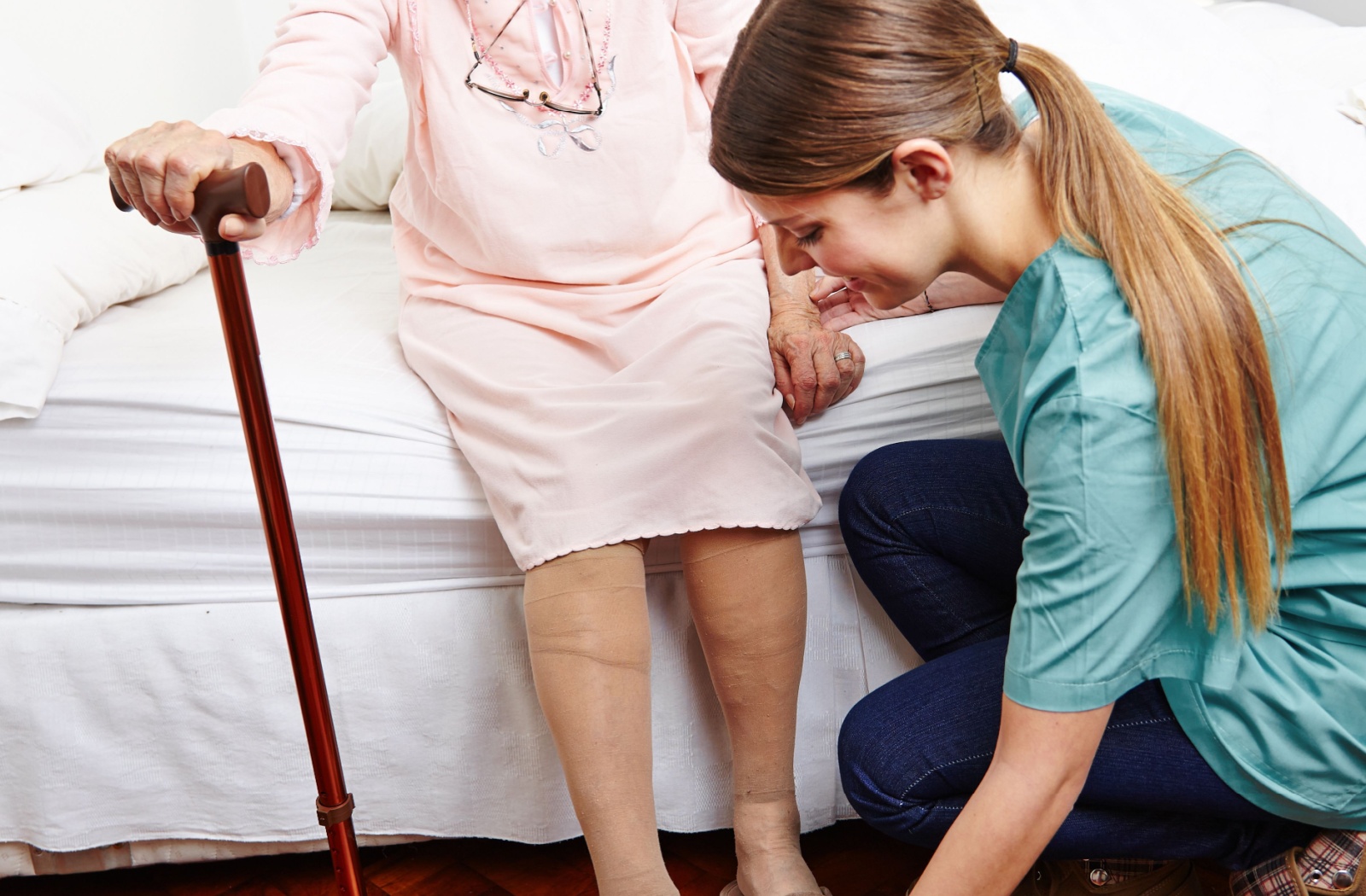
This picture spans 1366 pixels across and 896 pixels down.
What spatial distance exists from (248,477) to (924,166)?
0.66m

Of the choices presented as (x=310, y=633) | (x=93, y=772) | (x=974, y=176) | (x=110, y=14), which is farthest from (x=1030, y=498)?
(x=110, y=14)

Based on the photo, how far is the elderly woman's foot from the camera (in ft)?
3.12

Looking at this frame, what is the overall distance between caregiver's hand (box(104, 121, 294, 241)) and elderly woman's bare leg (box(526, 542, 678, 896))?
35cm

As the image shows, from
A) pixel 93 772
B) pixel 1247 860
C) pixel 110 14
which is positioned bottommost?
pixel 93 772

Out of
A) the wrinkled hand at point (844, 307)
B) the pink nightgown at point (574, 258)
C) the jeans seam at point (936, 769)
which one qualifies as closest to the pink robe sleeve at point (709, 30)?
the pink nightgown at point (574, 258)

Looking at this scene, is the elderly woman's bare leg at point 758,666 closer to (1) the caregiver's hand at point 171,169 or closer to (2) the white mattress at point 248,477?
(2) the white mattress at point 248,477

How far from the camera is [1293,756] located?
2.42ft

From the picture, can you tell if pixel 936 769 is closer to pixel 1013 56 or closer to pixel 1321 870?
pixel 1321 870

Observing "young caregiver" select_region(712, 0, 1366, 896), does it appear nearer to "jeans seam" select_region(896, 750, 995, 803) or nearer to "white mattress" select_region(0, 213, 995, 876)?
"jeans seam" select_region(896, 750, 995, 803)

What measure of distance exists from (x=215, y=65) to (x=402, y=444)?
1.24m

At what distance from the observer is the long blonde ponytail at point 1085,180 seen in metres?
0.64

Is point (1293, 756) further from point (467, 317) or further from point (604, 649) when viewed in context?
point (467, 317)

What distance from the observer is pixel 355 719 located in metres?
1.06

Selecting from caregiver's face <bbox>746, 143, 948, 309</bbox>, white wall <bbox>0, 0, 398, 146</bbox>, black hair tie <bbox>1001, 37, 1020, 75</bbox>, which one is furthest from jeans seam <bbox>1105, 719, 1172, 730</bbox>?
white wall <bbox>0, 0, 398, 146</bbox>
